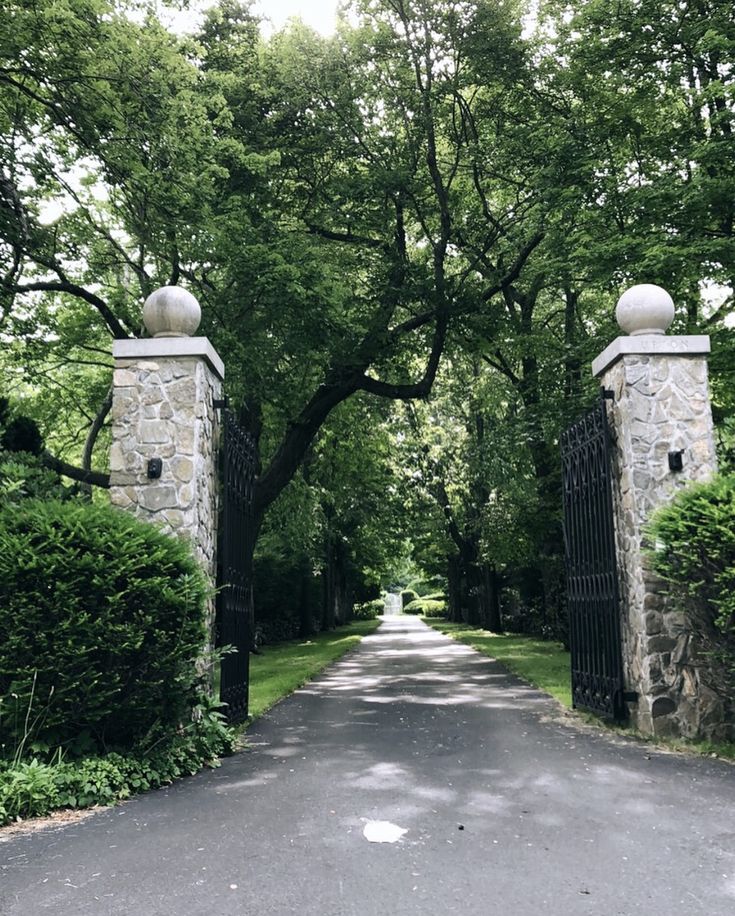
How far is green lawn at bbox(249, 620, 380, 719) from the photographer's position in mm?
10336

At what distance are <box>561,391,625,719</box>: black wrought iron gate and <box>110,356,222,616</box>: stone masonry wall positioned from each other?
4020 mm

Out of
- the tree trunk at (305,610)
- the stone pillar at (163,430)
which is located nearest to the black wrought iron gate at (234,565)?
the stone pillar at (163,430)

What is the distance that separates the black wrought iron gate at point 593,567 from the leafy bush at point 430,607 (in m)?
43.7

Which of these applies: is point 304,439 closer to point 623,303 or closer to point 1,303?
point 1,303

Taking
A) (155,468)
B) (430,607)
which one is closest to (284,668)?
(155,468)

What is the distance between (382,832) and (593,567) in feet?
15.2

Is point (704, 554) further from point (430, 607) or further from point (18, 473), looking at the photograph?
point (430, 607)

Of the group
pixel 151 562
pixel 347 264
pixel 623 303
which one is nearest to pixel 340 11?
pixel 347 264

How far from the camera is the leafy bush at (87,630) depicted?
18.0 ft

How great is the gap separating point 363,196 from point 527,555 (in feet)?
36.8

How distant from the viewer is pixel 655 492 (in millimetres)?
7426

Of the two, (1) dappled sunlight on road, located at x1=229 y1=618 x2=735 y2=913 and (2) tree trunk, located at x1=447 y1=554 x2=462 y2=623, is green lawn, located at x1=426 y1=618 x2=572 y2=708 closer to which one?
(1) dappled sunlight on road, located at x1=229 y1=618 x2=735 y2=913

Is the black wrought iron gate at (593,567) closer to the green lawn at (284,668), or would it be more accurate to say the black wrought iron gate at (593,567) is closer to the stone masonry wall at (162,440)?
the green lawn at (284,668)

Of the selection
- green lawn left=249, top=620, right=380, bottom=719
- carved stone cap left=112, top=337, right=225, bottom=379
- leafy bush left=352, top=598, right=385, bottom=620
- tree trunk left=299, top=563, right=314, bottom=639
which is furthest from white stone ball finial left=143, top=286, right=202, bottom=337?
leafy bush left=352, top=598, right=385, bottom=620
